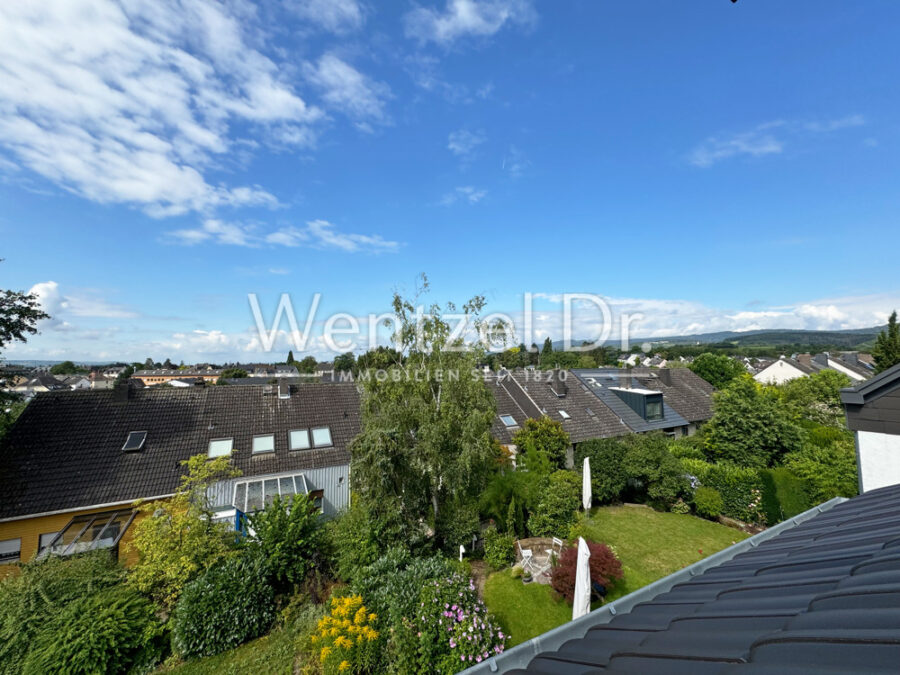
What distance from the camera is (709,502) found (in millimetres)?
13047

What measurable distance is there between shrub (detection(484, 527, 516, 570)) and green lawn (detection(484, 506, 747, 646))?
262mm

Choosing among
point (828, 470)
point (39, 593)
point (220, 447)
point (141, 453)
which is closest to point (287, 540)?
point (39, 593)

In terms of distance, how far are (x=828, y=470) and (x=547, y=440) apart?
352 inches

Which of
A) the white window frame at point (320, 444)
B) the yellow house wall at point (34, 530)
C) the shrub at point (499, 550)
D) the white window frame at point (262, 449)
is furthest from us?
the white window frame at point (320, 444)

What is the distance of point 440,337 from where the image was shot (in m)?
10.3

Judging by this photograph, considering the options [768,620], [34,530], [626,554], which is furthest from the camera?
[626,554]

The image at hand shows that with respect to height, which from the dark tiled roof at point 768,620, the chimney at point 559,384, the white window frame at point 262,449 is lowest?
the white window frame at point 262,449

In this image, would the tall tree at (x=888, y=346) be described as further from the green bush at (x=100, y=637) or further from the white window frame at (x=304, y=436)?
the green bush at (x=100, y=637)

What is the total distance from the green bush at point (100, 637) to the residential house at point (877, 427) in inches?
543

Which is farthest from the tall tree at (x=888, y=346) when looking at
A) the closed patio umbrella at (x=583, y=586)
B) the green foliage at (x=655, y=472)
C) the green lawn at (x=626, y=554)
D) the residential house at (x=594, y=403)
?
the closed patio umbrella at (x=583, y=586)

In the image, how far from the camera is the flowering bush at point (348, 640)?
20.3ft

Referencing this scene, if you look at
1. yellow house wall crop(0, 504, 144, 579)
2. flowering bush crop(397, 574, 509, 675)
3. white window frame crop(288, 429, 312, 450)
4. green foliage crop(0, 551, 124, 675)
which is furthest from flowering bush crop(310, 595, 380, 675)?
white window frame crop(288, 429, 312, 450)

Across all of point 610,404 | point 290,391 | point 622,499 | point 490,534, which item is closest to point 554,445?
point 622,499

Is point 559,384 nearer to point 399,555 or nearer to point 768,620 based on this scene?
point 399,555
